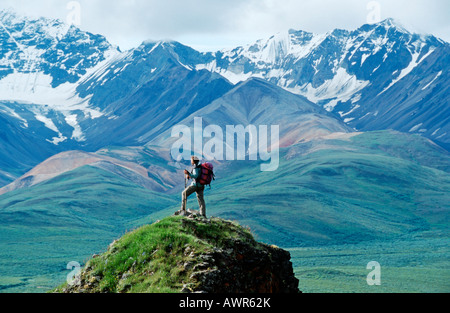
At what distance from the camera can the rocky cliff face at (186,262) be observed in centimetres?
2052

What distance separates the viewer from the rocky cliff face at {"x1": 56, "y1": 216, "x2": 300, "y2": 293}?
2052 centimetres

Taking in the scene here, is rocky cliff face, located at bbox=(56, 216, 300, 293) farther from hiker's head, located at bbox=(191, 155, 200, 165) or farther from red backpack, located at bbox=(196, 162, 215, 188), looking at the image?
hiker's head, located at bbox=(191, 155, 200, 165)

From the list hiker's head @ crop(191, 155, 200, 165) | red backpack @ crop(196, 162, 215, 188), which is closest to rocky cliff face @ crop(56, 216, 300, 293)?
red backpack @ crop(196, 162, 215, 188)

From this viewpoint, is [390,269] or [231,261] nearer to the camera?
[231,261]

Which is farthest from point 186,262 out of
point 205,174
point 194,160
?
point 194,160

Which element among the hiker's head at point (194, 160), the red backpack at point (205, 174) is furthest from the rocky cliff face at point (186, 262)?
the hiker's head at point (194, 160)

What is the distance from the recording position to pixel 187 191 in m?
25.0

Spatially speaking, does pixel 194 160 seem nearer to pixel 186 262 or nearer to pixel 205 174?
pixel 205 174
